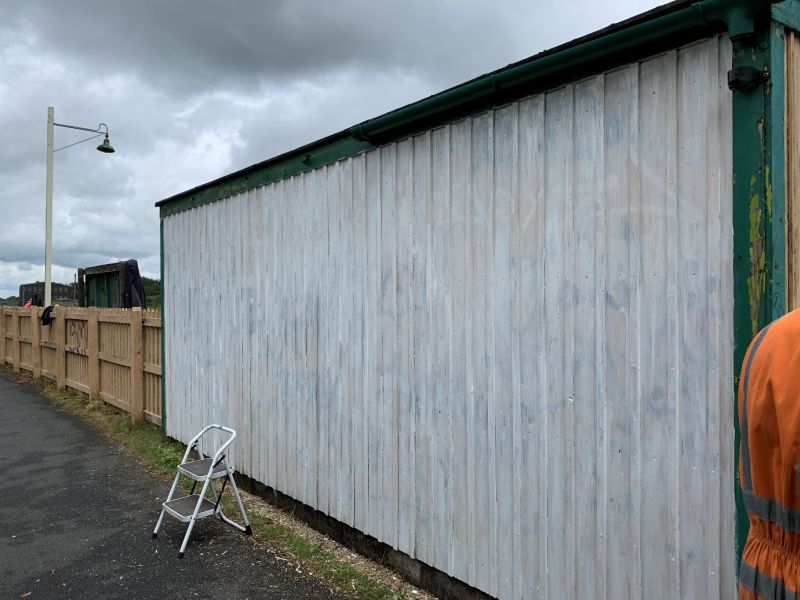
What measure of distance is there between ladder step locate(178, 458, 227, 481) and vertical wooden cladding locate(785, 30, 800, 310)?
411 centimetres

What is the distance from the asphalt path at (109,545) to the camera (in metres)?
4.01

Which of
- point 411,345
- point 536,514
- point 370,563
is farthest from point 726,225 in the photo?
point 370,563

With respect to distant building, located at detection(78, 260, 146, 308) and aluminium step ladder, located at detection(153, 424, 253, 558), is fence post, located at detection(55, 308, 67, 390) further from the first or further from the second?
aluminium step ladder, located at detection(153, 424, 253, 558)

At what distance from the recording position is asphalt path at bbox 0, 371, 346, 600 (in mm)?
4008

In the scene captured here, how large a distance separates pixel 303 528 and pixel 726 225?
4.09 metres

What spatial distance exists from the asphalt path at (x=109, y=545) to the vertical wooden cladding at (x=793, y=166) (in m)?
3.29

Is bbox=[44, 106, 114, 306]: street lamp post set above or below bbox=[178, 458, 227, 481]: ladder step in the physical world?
above

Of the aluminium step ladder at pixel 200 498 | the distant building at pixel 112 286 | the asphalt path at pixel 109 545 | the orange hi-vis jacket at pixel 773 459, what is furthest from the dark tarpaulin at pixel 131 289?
the orange hi-vis jacket at pixel 773 459

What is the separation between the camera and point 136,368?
8.68 m

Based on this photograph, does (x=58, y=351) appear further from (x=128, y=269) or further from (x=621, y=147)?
(x=621, y=147)

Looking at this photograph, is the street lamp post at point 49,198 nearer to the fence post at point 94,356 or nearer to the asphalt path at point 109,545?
the fence post at point 94,356

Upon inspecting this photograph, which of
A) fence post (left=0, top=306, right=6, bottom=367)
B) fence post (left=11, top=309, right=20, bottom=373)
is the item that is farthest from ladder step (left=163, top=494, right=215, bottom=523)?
fence post (left=0, top=306, right=6, bottom=367)

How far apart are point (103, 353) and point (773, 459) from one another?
10589 mm

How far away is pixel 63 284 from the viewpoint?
2033 cm
